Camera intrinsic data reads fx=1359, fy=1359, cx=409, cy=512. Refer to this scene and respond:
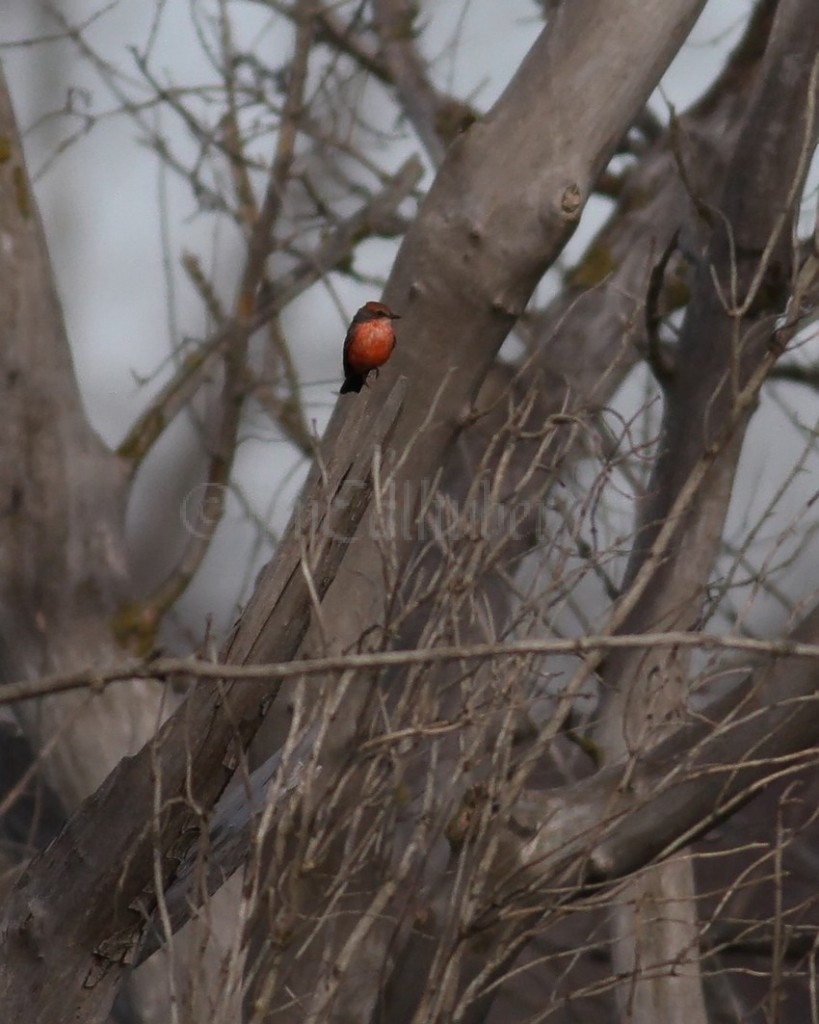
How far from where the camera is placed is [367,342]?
10.3ft

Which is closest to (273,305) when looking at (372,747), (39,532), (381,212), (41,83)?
(381,212)

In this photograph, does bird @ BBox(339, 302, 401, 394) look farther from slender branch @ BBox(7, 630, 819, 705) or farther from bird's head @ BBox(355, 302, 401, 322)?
slender branch @ BBox(7, 630, 819, 705)

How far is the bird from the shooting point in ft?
10.3

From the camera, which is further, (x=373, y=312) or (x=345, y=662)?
(x=373, y=312)

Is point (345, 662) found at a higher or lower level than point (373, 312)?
lower

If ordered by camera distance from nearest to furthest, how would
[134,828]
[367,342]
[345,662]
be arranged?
[345,662] → [134,828] → [367,342]

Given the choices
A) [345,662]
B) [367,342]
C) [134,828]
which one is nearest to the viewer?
[345,662]

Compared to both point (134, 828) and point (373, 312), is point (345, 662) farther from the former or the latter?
point (373, 312)

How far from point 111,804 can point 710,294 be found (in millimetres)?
2589

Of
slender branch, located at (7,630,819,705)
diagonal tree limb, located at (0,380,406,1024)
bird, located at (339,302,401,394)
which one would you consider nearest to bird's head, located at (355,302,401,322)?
bird, located at (339,302,401,394)

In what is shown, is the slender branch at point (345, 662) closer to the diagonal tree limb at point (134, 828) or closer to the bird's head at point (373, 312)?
the diagonal tree limb at point (134, 828)

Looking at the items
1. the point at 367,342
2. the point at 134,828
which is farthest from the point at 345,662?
the point at 367,342

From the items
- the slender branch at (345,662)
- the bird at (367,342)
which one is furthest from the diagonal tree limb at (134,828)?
the slender branch at (345,662)

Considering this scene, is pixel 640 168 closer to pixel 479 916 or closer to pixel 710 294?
pixel 710 294
